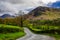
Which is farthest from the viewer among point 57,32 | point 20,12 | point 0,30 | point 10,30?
point 20,12

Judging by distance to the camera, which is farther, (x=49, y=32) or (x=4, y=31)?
(x=49, y=32)

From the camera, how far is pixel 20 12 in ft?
586

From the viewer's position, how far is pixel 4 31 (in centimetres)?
7294

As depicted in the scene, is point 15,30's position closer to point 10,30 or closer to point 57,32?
point 10,30

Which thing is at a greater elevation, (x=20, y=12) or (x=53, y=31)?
(x=20, y=12)

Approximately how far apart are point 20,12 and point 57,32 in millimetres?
94647

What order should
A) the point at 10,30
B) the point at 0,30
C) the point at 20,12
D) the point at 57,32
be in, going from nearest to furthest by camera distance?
the point at 0,30, the point at 10,30, the point at 57,32, the point at 20,12

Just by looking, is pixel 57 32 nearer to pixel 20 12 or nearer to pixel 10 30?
pixel 10 30

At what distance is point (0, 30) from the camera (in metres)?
72.1

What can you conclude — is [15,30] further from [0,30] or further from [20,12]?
[20,12]

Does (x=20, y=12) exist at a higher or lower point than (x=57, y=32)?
higher

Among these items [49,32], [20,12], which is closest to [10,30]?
[49,32]

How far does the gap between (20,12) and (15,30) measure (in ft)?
321

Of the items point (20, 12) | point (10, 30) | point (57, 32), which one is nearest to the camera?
point (10, 30)
